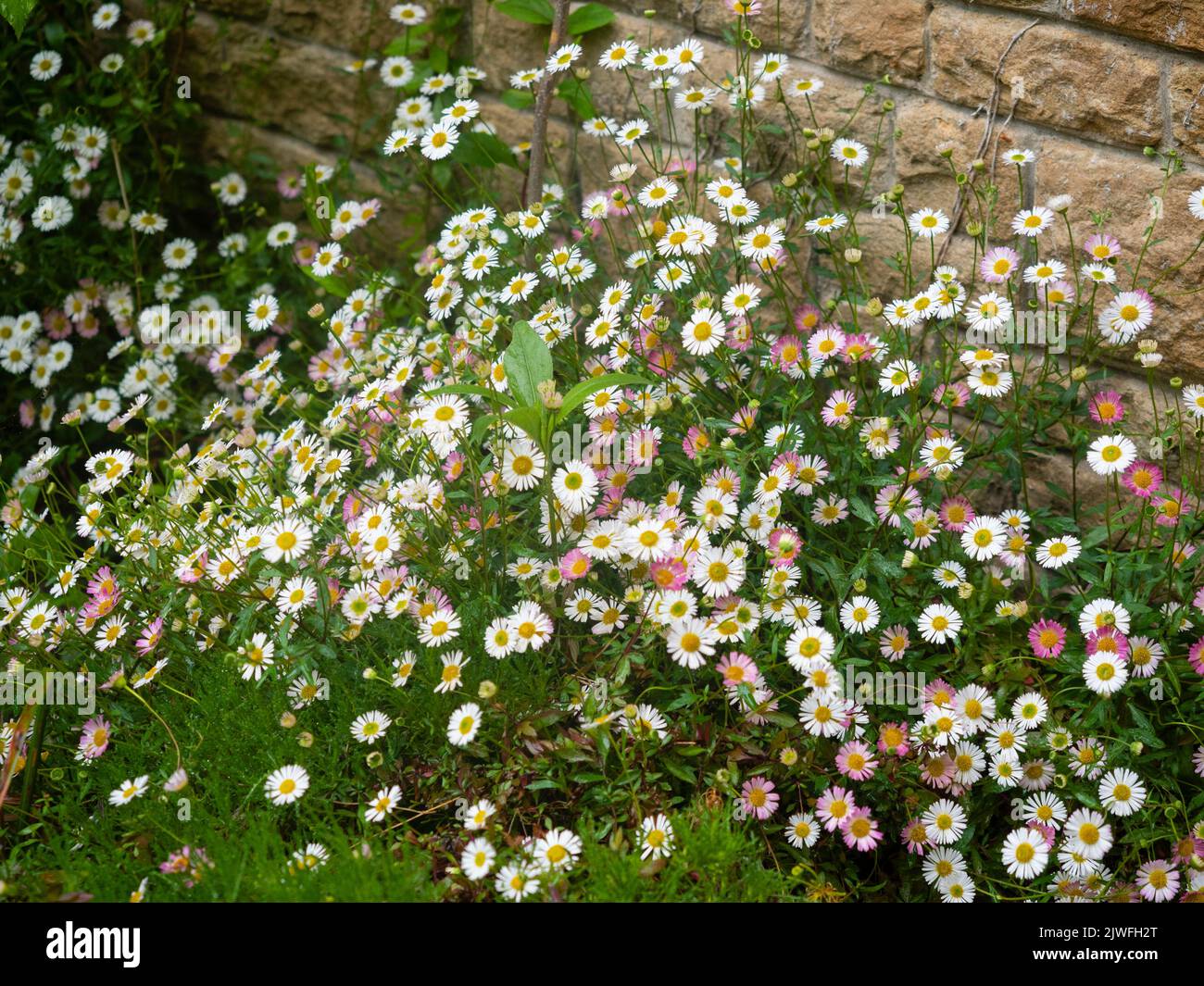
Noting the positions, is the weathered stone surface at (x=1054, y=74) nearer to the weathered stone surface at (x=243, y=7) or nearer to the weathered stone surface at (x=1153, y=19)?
the weathered stone surface at (x=1153, y=19)

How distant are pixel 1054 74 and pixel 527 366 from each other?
50.6 inches

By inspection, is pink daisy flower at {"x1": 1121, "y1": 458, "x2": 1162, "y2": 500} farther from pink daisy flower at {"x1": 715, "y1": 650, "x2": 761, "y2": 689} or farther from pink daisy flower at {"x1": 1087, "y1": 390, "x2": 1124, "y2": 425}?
pink daisy flower at {"x1": 715, "y1": 650, "x2": 761, "y2": 689}

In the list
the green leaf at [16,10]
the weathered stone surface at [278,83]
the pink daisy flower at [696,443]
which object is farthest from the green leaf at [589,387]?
the weathered stone surface at [278,83]

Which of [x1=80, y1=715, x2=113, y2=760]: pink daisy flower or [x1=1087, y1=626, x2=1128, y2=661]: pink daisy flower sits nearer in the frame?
[x1=1087, y1=626, x2=1128, y2=661]: pink daisy flower

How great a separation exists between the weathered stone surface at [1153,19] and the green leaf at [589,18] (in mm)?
1313

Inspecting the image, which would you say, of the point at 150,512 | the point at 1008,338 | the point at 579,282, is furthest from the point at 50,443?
the point at 1008,338

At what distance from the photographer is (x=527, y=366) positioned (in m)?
2.34

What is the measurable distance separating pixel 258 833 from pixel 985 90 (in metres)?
2.12

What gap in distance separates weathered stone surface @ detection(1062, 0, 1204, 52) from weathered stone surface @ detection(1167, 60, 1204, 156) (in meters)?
0.04

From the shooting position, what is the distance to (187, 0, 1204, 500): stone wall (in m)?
2.43

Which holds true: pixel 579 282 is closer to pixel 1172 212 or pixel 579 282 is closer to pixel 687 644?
pixel 687 644

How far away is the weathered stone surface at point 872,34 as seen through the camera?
2760mm

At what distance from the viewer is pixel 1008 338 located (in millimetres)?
2557

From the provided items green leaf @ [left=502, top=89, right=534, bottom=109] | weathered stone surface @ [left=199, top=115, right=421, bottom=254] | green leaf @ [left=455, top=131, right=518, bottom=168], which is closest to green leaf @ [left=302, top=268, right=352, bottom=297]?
weathered stone surface @ [left=199, top=115, right=421, bottom=254]
